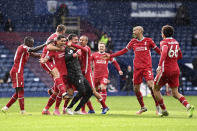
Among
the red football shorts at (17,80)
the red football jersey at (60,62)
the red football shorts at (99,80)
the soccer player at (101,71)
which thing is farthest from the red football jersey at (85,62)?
the red football shorts at (99,80)

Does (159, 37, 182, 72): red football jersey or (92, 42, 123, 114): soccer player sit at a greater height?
(159, 37, 182, 72): red football jersey

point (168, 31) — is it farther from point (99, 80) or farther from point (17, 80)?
point (17, 80)

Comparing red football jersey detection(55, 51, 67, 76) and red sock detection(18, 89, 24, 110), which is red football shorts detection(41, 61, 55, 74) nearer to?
red football jersey detection(55, 51, 67, 76)

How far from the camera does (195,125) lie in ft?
37.0

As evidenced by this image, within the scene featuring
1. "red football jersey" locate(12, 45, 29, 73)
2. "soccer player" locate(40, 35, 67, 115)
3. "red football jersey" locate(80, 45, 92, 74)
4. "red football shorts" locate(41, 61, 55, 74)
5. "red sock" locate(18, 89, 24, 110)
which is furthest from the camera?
"red football jersey" locate(80, 45, 92, 74)

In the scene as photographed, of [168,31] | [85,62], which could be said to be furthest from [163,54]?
[85,62]

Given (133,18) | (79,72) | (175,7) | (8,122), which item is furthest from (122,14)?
(8,122)

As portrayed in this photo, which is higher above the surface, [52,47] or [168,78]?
[52,47]

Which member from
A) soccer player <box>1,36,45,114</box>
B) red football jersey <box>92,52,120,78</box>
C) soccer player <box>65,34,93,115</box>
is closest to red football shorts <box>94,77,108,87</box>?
red football jersey <box>92,52,120,78</box>

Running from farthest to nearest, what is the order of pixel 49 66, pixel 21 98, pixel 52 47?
pixel 21 98
pixel 49 66
pixel 52 47

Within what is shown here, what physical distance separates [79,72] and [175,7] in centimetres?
2492

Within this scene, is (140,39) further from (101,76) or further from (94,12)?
(94,12)

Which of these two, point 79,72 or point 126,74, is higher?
point 79,72

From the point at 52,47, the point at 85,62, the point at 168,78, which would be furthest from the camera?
the point at 85,62
